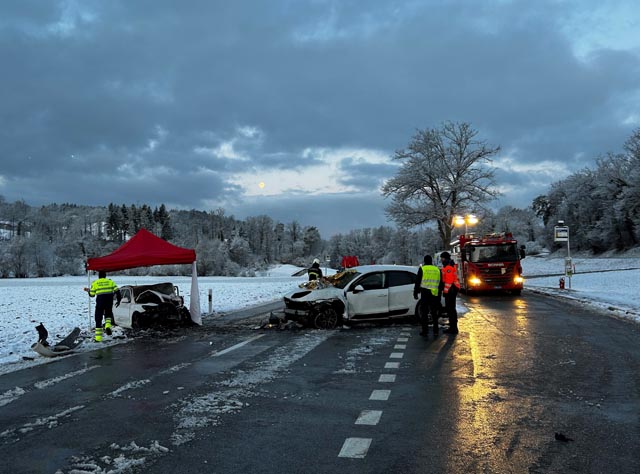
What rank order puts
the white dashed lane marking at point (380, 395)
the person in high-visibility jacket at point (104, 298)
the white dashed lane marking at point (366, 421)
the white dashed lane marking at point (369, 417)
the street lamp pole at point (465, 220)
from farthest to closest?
the street lamp pole at point (465, 220)
the person in high-visibility jacket at point (104, 298)
the white dashed lane marking at point (380, 395)
the white dashed lane marking at point (369, 417)
the white dashed lane marking at point (366, 421)

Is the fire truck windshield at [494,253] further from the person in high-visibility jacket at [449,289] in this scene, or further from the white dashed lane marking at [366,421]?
the white dashed lane marking at [366,421]

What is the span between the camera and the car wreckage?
14.4 m

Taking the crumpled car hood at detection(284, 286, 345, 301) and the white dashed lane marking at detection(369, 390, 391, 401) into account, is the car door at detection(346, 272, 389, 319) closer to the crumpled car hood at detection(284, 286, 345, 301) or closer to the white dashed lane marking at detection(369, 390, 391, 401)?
the crumpled car hood at detection(284, 286, 345, 301)

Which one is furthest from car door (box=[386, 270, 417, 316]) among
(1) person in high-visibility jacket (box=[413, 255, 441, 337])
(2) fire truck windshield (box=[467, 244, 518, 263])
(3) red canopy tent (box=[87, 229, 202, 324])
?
(2) fire truck windshield (box=[467, 244, 518, 263])

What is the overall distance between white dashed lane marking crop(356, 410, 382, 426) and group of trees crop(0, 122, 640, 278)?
38.9 m

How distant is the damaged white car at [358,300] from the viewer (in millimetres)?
13672

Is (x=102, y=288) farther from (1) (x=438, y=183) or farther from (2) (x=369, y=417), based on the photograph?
(1) (x=438, y=183)

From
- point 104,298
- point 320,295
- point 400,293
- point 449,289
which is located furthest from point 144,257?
point 449,289

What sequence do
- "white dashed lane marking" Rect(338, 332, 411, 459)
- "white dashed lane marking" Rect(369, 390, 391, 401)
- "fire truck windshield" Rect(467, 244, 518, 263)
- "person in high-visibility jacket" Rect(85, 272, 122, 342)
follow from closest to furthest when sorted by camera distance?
"white dashed lane marking" Rect(338, 332, 411, 459), "white dashed lane marking" Rect(369, 390, 391, 401), "person in high-visibility jacket" Rect(85, 272, 122, 342), "fire truck windshield" Rect(467, 244, 518, 263)

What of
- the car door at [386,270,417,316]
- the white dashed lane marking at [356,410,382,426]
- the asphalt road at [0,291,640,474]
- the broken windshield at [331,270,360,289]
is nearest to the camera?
the asphalt road at [0,291,640,474]

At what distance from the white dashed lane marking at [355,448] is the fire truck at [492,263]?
21.0 metres

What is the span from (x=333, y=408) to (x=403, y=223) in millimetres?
38719

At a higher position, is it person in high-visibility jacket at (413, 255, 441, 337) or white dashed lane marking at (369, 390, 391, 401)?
person in high-visibility jacket at (413, 255, 441, 337)

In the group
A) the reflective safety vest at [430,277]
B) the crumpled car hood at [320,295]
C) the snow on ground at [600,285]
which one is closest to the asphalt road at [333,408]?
the reflective safety vest at [430,277]
